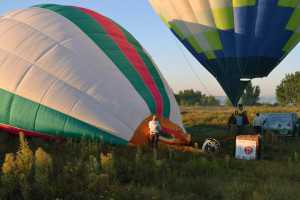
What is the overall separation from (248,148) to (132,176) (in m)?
4.00

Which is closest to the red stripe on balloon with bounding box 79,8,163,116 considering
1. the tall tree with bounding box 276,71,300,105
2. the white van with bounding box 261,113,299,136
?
the white van with bounding box 261,113,299,136

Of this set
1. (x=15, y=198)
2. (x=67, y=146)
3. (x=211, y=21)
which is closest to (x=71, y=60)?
(x=67, y=146)

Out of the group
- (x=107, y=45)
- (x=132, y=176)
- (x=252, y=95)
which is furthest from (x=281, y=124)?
(x=252, y=95)

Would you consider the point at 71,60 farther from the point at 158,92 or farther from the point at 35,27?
the point at 158,92

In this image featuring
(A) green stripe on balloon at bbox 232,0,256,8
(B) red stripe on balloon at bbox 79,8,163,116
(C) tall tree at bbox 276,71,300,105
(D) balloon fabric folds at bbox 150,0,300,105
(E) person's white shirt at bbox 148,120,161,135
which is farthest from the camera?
(C) tall tree at bbox 276,71,300,105

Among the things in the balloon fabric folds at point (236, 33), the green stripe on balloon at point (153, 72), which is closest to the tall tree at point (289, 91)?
the balloon fabric folds at point (236, 33)

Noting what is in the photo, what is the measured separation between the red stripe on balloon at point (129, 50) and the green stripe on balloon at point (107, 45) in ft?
0.50

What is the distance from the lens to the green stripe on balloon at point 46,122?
974cm

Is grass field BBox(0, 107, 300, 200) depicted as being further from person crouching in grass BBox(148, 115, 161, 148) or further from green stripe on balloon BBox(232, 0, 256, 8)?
green stripe on balloon BBox(232, 0, 256, 8)

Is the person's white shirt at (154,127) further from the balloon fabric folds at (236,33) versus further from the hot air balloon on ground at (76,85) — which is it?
the balloon fabric folds at (236,33)

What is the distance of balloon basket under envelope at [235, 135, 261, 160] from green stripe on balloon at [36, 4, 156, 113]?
7.28ft

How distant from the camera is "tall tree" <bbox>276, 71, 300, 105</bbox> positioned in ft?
255

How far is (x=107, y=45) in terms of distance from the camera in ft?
36.2

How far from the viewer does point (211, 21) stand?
18.3 m
